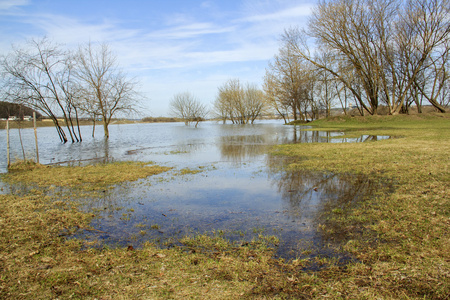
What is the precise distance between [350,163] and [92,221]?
7563mm

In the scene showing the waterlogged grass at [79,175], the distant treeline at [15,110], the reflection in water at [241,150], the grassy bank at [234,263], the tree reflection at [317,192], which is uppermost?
the distant treeline at [15,110]

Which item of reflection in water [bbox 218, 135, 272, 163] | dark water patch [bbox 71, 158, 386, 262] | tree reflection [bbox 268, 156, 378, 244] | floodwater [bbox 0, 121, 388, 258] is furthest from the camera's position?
reflection in water [bbox 218, 135, 272, 163]

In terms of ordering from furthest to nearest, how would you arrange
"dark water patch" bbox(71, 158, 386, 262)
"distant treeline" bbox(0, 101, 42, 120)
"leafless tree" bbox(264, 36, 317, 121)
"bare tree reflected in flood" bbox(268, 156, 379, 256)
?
"leafless tree" bbox(264, 36, 317, 121) → "distant treeline" bbox(0, 101, 42, 120) → "dark water patch" bbox(71, 158, 386, 262) → "bare tree reflected in flood" bbox(268, 156, 379, 256)

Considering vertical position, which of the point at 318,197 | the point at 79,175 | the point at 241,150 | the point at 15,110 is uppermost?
the point at 15,110

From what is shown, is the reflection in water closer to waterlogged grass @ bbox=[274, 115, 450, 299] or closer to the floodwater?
the floodwater

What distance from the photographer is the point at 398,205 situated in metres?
4.80

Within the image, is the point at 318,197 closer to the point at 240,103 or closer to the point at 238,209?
the point at 238,209

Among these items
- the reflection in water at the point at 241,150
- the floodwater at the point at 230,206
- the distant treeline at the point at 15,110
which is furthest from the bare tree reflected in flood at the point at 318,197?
the distant treeline at the point at 15,110

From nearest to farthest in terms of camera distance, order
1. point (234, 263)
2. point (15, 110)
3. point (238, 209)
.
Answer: point (234, 263) → point (238, 209) → point (15, 110)

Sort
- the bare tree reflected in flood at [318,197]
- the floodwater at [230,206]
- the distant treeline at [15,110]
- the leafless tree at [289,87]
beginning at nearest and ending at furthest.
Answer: the bare tree reflected in flood at [318,197] < the floodwater at [230,206] < the distant treeline at [15,110] < the leafless tree at [289,87]

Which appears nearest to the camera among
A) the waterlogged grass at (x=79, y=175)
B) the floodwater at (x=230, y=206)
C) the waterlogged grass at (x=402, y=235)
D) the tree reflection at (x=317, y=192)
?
the waterlogged grass at (x=402, y=235)

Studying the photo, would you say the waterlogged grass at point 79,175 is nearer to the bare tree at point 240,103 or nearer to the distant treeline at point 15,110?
the distant treeline at point 15,110

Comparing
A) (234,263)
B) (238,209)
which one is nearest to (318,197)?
(238,209)

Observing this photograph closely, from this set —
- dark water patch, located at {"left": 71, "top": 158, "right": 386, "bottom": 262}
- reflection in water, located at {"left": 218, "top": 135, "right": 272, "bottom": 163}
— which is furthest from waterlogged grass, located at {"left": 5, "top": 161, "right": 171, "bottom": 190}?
reflection in water, located at {"left": 218, "top": 135, "right": 272, "bottom": 163}
